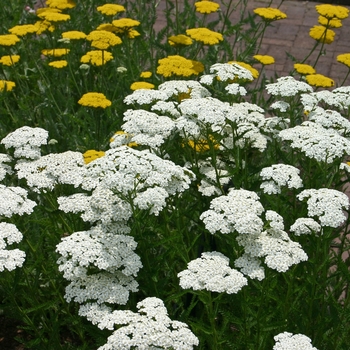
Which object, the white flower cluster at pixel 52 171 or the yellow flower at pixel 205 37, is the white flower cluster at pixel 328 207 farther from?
the yellow flower at pixel 205 37

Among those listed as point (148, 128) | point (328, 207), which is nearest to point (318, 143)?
point (328, 207)

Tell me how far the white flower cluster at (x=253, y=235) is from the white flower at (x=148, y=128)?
733 mm

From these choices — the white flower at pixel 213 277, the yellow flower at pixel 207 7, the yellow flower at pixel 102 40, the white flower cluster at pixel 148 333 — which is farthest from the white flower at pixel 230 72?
the white flower cluster at pixel 148 333

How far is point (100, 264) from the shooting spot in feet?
11.1

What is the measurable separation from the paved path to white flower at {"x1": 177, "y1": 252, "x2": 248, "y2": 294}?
5.51 m

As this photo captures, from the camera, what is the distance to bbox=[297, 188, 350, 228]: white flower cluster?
347cm

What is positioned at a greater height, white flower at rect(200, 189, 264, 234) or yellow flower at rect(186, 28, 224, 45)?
white flower at rect(200, 189, 264, 234)

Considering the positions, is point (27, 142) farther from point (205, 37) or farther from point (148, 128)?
point (205, 37)

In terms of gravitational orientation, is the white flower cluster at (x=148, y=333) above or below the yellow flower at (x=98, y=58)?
above

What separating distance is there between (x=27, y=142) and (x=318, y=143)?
1.78 metres

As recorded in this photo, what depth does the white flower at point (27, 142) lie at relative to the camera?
4207 mm

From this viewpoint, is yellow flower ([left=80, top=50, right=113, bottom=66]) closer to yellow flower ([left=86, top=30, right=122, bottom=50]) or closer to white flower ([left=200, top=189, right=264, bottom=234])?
yellow flower ([left=86, top=30, right=122, bottom=50])

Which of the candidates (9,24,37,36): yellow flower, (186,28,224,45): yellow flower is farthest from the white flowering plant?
(9,24,37,36): yellow flower

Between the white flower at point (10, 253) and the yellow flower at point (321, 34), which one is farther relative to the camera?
the yellow flower at point (321, 34)
